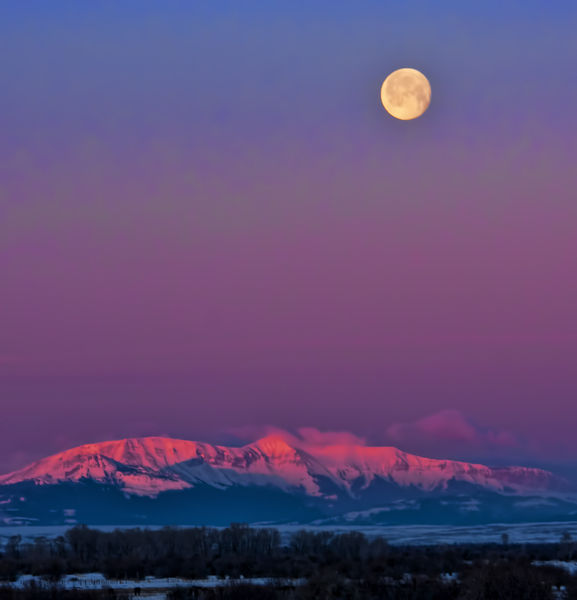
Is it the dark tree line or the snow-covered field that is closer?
the dark tree line

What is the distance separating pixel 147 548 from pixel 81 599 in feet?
184

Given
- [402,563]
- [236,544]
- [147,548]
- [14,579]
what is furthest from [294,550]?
[14,579]

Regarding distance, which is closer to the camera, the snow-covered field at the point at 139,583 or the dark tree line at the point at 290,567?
the dark tree line at the point at 290,567

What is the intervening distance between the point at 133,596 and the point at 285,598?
8.29 m

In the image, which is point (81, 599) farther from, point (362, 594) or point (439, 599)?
point (439, 599)

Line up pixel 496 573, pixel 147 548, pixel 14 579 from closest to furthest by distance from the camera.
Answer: pixel 496 573
pixel 14 579
pixel 147 548

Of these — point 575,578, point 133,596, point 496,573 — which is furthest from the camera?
point 575,578

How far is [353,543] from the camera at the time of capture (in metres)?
116

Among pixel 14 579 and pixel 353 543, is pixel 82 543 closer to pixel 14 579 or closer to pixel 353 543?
pixel 353 543

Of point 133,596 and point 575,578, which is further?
point 575,578

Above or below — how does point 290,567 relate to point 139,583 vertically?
above

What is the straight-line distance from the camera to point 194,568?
8288cm

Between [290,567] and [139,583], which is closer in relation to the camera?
[139,583]

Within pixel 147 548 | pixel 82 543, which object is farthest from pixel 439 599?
pixel 82 543
